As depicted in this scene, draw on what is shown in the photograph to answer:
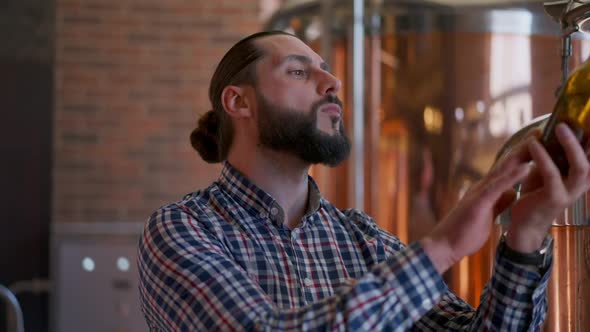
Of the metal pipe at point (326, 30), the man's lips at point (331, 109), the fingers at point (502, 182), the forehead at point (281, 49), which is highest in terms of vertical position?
the metal pipe at point (326, 30)

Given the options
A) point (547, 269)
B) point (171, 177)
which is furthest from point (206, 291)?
point (171, 177)

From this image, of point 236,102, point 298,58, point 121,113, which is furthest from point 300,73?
point 121,113

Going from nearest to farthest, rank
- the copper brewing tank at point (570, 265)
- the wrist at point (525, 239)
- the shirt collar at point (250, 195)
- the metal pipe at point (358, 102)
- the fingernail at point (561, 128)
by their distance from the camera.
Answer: the fingernail at point (561, 128)
the wrist at point (525, 239)
the copper brewing tank at point (570, 265)
the shirt collar at point (250, 195)
the metal pipe at point (358, 102)

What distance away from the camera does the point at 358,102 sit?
234 cm

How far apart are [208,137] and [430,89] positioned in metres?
0.95

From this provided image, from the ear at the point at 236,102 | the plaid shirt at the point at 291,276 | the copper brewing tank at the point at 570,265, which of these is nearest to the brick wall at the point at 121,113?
the ear at the point at 236,102

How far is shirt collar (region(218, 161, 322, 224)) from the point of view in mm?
1205

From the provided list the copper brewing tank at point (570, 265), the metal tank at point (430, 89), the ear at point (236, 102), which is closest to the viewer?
the copper brewing tank at point (570, 265)

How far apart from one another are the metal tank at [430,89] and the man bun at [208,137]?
91 cm

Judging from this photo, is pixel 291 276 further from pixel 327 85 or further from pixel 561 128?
pixel 561 128

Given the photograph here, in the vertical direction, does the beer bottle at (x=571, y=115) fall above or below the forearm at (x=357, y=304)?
above

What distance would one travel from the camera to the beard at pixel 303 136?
4.00 feet

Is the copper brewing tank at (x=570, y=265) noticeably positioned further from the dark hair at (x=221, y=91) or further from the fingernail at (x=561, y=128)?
the dark hair at (x=221, y=91)

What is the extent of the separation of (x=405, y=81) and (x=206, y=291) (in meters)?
1.47
